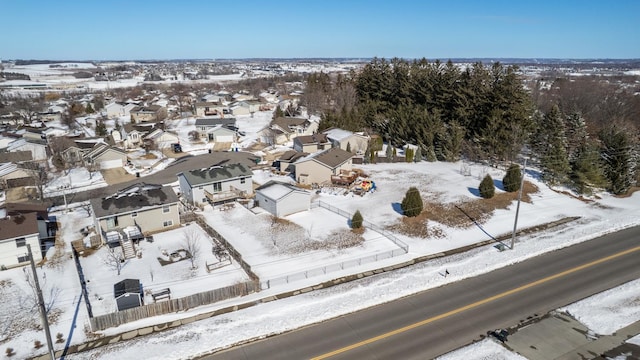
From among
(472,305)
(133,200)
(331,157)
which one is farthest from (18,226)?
(472,305)

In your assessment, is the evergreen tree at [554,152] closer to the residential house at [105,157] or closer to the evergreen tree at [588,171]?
the evergreen tree at [588,171]

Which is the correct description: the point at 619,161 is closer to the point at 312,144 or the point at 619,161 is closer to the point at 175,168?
the point at 312,144

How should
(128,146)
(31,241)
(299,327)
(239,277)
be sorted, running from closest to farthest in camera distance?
(299,327), (239,277), (31,241), (128,146)

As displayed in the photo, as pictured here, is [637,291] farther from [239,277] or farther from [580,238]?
[239,277]

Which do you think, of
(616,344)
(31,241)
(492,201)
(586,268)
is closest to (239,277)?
(31,241)

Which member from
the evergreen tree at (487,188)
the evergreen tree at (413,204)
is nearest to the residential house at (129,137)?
the evergreen tree at (413,204)

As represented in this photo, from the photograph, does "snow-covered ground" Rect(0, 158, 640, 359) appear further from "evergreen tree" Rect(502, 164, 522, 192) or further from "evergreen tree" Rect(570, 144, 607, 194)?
"evergreen tree" Rect(502, 164, 522, 192)
